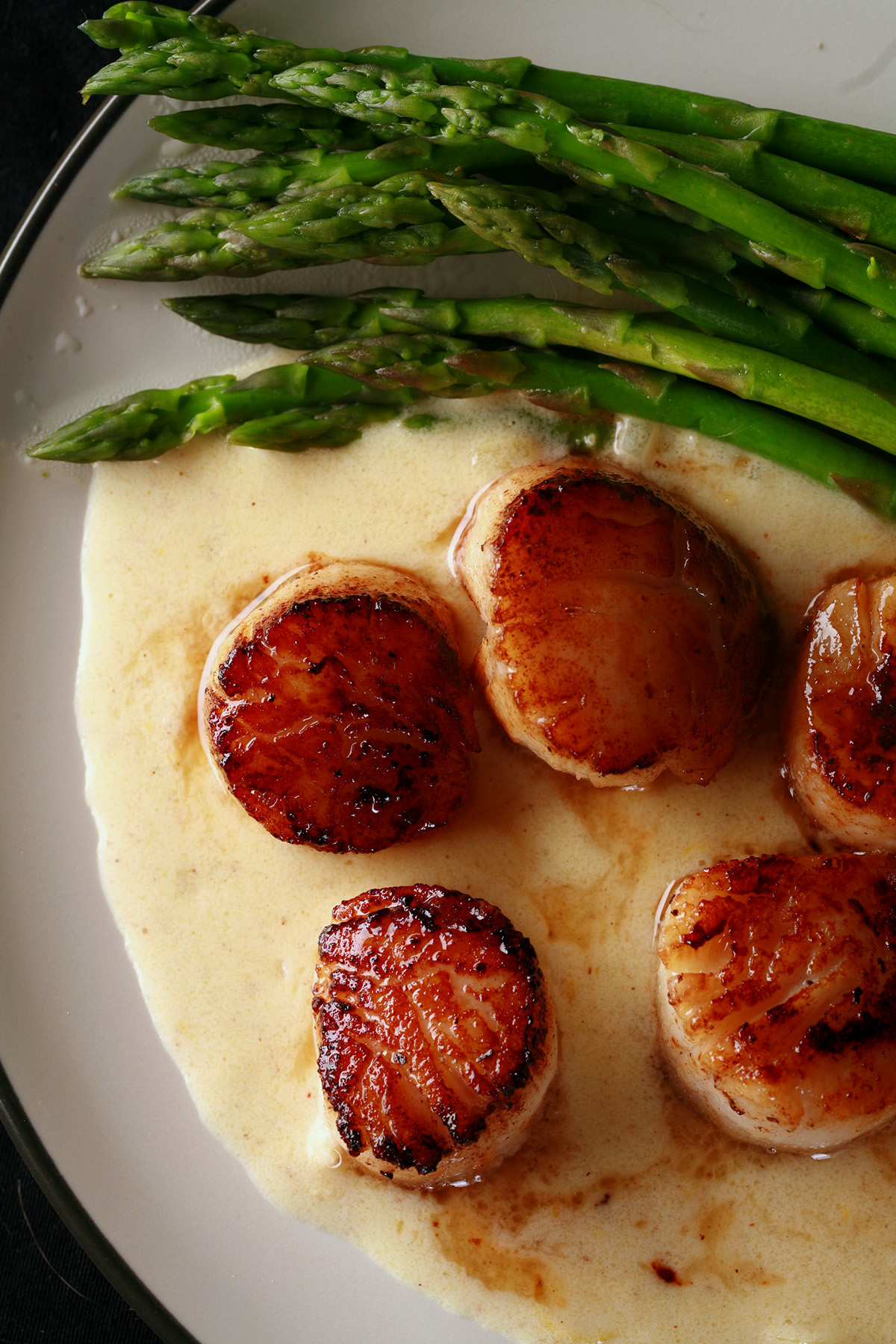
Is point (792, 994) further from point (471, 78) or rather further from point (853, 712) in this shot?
point (471, 78)

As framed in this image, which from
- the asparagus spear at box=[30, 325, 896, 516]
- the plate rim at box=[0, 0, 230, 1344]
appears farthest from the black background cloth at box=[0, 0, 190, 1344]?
the asparagus spear at box=[30, 325, 896, 516]

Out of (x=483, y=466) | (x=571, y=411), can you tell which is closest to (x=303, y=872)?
(x=483, y=466)

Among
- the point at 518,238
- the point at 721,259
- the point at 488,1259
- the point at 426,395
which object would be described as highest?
the point at 518,238

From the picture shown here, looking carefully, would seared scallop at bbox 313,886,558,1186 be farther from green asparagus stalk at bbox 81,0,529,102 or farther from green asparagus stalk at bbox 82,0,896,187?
green asparagus stalk at bbox 81,0,529,102

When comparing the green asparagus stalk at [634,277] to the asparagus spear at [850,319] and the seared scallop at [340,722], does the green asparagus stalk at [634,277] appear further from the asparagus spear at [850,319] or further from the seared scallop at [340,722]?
the seared scallop at [340,722]

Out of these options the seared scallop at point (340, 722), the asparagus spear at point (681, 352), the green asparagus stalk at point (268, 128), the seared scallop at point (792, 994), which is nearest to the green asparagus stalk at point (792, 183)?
the asparagus spear at point (681, 352)

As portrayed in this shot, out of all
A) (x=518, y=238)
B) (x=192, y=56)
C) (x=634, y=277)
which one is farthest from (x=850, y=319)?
(x=192, y=56)
